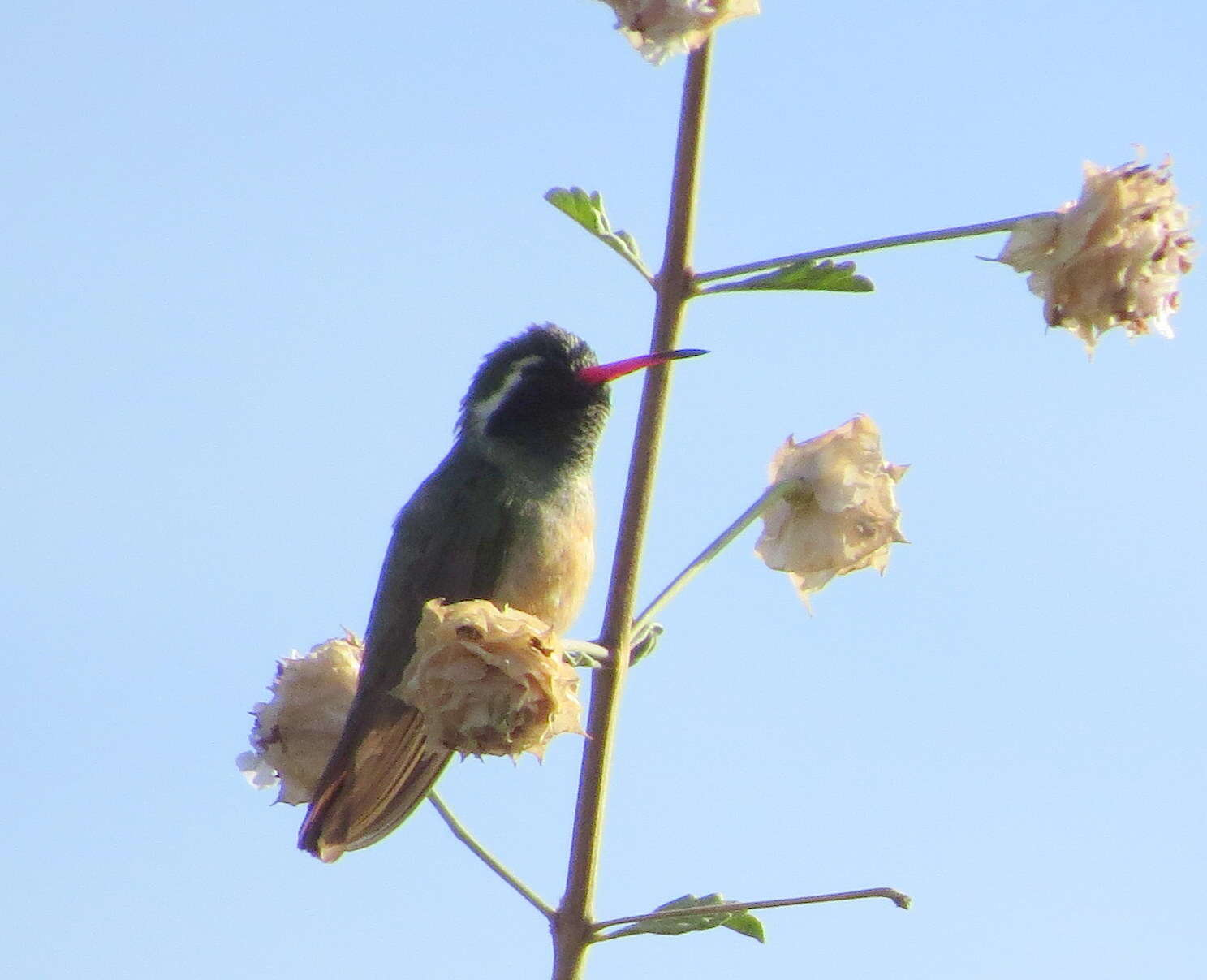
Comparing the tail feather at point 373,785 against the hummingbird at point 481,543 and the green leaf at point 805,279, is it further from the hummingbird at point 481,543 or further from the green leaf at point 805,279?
the green leaf at point 805,279

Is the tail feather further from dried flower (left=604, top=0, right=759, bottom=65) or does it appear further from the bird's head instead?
dried flower (left=604, top=0, right=759, bottom=65)

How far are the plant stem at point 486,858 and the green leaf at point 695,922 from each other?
116 mm

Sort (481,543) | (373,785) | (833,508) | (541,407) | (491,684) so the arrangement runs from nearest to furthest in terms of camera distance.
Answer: (491,684) → (833,508) → (373,785) → (481,543) → (541,407)

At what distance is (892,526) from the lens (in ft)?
8.96

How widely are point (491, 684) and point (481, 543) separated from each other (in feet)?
7.24

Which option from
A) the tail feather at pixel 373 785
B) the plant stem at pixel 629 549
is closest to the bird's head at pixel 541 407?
the tail feather at pixel 373 785

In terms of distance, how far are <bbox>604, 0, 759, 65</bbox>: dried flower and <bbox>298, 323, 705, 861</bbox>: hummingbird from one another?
95cm

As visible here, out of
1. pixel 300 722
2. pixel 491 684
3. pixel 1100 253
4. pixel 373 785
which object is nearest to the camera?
pixel 491 684

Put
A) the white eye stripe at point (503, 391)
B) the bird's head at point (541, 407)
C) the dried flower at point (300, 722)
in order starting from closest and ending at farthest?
the dried flower at point (300, 722) → the bird's head at point (541, 407) → the white eye stripe at point (503, 391)

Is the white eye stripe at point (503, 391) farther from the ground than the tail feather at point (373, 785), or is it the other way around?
the white eye stripe at point (503, 391)

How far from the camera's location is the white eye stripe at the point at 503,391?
5.26 metres

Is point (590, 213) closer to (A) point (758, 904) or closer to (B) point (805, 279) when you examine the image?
(B) point (805, 279)

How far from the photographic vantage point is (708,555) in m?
2.53

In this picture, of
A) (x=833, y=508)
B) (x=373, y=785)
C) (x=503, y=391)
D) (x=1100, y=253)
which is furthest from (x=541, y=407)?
(x=1100, y=253)
